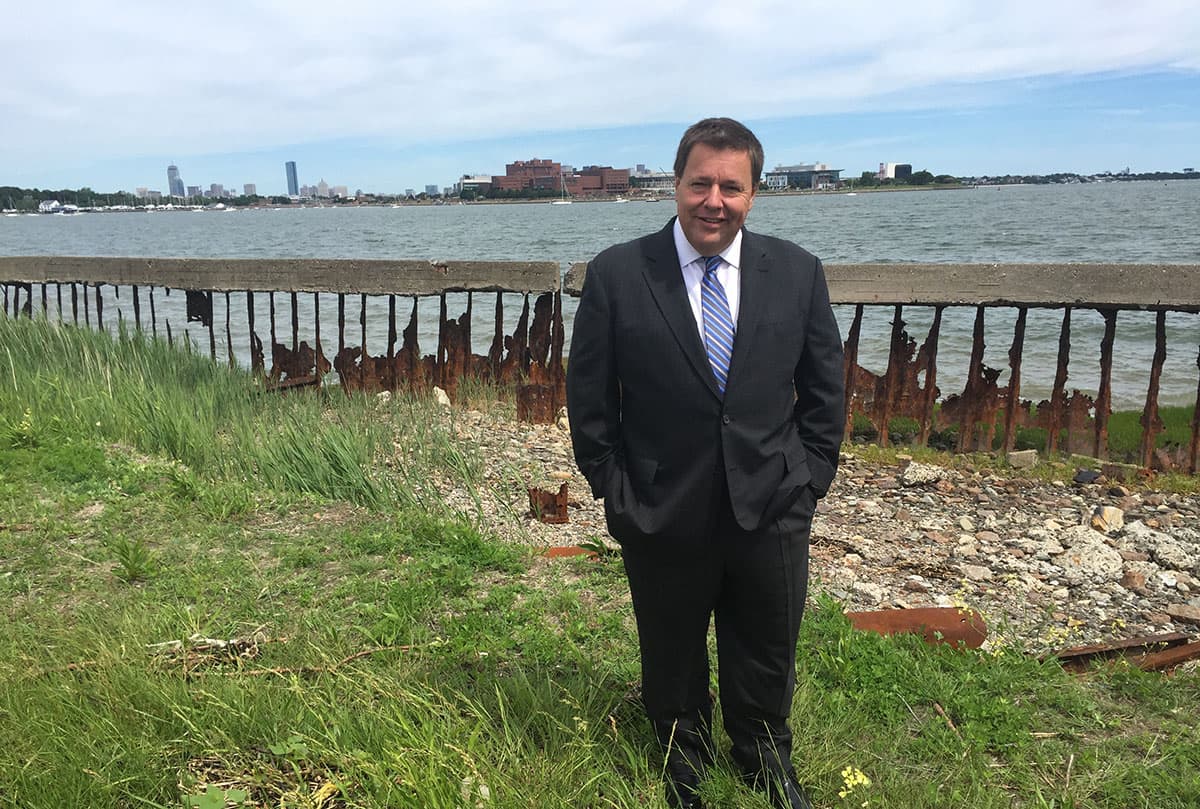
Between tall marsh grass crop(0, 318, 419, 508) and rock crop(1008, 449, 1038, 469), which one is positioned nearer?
tall marsh grass crop(0, 318, 419, 508)

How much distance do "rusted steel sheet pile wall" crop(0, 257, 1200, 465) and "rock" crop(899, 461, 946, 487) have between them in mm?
880

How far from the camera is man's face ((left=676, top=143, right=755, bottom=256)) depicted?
2455 mm

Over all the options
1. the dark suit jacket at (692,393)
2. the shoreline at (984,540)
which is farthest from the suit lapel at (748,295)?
the shoreline at (984,540)

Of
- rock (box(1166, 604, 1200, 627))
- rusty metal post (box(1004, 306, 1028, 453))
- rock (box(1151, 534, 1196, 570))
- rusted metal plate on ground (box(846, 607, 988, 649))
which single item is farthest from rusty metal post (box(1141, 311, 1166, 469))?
rusted metal plate on ground (box(846, 607, 988, 649))

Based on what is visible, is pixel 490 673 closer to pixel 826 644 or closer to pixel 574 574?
pixel 574 574

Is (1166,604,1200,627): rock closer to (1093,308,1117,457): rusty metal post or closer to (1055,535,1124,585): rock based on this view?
(1055,535,1124,585): rock

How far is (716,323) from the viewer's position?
2.57m

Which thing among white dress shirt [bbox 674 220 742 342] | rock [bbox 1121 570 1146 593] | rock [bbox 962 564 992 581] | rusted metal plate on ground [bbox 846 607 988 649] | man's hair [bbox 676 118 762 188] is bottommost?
rock [bbox 962 564 992 581]

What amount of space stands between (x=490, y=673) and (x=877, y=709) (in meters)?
1.49

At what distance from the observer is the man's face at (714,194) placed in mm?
2455

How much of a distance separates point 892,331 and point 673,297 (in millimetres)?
6492

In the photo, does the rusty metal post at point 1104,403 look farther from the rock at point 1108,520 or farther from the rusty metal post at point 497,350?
the rusty metal post at point 497,350

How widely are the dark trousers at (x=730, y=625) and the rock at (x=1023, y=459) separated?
532 cm

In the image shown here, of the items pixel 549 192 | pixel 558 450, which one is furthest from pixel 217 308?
pixel 549 192
